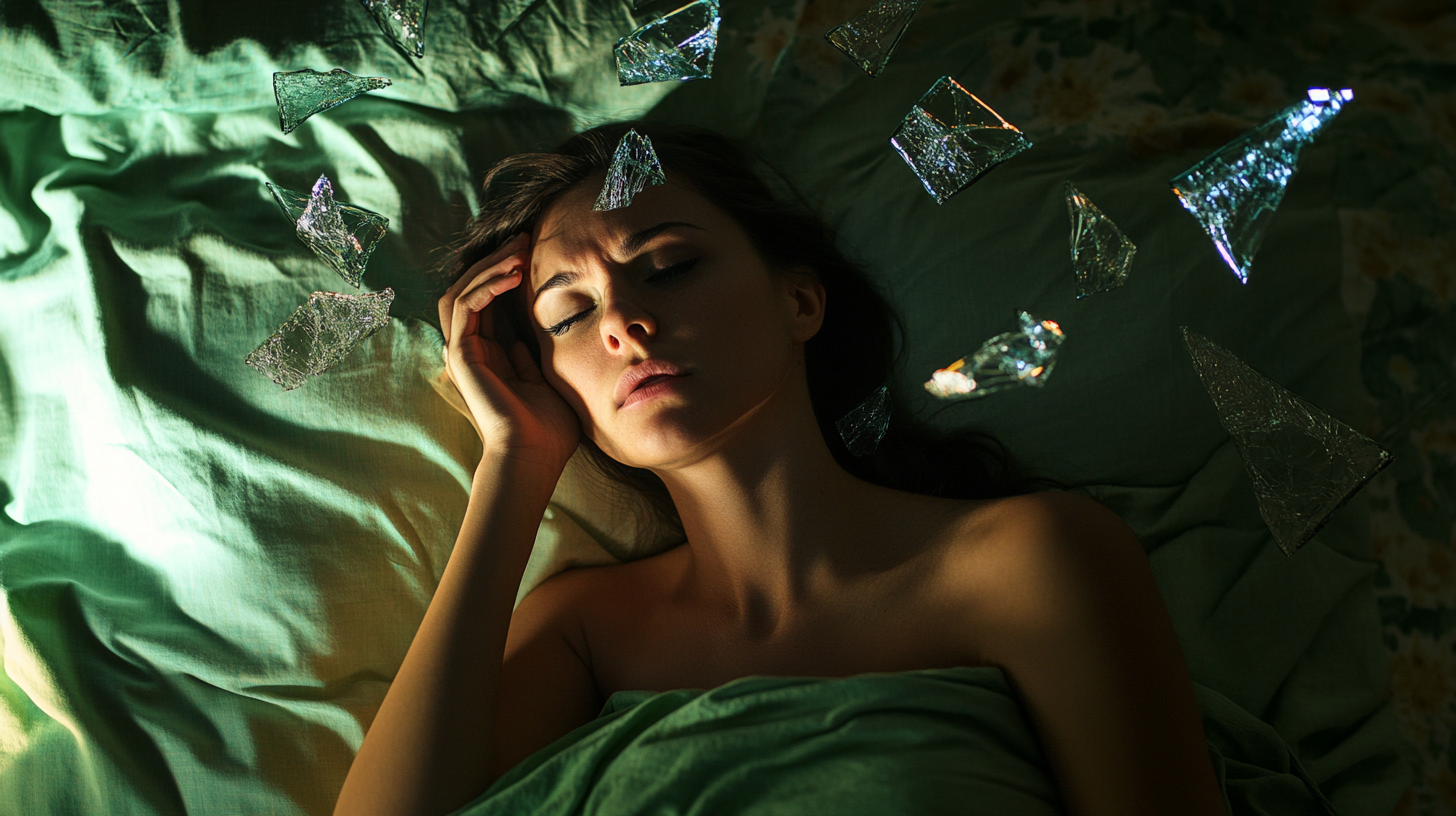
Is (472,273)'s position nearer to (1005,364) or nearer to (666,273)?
(666,273)

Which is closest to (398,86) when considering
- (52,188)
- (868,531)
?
(52,188)

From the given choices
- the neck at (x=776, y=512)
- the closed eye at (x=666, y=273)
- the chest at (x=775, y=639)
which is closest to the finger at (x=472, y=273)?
the closed eye at (x=666, y=273)

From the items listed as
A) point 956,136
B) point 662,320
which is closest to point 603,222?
point 662,320

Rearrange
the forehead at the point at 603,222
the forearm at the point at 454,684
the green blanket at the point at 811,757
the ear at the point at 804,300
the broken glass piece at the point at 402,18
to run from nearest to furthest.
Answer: the green blanket at the point at 811,757 < the forearm at the point at 454,684 < the forehead at the point at 603,222 < the ear at the point at 804,300 < the broken glass piece at the point at 402,18

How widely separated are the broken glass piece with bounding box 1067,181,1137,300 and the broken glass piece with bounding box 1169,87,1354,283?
122 millimetres

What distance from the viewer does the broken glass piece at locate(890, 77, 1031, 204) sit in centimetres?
147

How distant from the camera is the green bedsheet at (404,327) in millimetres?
1428

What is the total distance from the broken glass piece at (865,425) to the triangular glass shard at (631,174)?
54cm

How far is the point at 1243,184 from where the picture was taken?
4.67 feet

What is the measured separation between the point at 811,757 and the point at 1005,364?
753mm

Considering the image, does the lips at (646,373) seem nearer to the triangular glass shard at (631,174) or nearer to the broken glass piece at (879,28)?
the triangular glass shard at (631,174)

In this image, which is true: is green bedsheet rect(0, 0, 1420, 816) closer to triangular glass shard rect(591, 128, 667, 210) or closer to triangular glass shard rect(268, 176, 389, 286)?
triangular glass shard rect(268, 176, 389, 286)

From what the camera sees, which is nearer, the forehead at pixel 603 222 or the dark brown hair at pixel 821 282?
the forehead at pixel 603 222

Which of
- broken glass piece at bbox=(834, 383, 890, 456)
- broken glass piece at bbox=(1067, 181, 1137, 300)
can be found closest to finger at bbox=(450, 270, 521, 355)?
broken glass piece at bbox=(834, 383, 890, 456)
